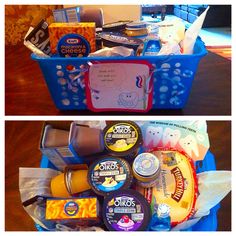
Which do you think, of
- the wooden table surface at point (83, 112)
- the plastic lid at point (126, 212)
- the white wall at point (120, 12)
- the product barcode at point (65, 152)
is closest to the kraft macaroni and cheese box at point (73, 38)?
the wooden table surface at point (83, 112)

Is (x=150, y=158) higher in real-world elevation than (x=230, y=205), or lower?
higher

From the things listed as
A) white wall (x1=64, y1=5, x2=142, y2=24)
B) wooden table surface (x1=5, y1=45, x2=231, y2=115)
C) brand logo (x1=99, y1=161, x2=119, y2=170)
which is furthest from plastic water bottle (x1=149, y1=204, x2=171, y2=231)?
white wall (x1=64, y1=5, x2=142, y2=24)

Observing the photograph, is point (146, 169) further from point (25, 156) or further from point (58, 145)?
point (25, 156)

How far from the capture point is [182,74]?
0.75 meters

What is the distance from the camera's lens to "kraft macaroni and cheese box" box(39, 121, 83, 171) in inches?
23.8

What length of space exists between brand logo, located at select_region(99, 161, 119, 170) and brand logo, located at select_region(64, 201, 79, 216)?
10cm

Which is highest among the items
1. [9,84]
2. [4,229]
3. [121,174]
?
[9,84]

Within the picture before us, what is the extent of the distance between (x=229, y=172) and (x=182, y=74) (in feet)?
0.86

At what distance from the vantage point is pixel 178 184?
2.03 feet

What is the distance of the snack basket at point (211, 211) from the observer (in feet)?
1.86

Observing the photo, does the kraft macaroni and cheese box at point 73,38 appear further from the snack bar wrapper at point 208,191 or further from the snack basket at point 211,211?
the snack bar wrapper at point 208,191
